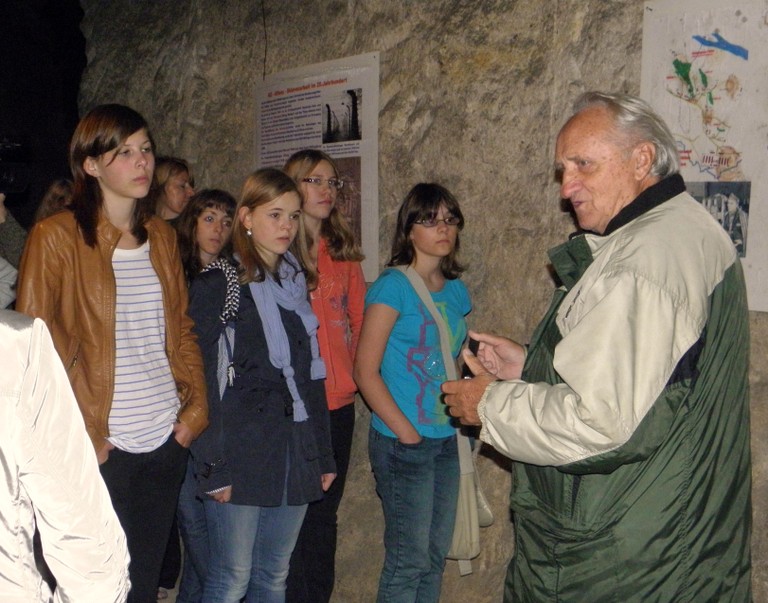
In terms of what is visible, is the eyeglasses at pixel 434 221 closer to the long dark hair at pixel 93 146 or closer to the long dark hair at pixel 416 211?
the long dark hair at pixel 416 211

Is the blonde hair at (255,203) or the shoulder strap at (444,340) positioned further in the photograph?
the shoulder strap at (444,340)

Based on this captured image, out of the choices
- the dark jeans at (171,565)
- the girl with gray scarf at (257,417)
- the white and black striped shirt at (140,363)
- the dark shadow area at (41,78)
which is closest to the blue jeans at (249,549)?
the girl with gray scarf at (257,417)

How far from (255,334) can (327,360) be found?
60 cm

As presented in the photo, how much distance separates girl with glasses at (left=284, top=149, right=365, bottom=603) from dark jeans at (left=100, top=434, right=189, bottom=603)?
29.8 inches

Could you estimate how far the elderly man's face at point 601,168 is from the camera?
1.94m

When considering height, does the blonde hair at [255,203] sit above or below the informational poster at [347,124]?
below

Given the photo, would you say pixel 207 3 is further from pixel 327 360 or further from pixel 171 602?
pixel 171 602

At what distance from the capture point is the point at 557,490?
1923 mm

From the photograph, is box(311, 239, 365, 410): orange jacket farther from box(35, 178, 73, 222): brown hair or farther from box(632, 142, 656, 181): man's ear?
box(632, 142, 656, 181): man's ear

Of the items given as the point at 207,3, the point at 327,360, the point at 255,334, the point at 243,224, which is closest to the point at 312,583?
the point at 327,360

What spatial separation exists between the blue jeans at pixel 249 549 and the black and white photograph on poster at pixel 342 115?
179 cm

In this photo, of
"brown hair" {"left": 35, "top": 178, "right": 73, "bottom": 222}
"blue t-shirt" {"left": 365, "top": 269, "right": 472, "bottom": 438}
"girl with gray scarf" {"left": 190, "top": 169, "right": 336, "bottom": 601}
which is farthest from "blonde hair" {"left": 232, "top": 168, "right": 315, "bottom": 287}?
"brown hair" {"left": 35, "top": 178, "right": 73, "bottom": 222}

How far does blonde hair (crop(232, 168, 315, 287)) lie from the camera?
283cm

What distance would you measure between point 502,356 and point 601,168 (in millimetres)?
710
